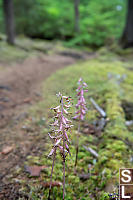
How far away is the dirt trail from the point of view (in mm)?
2520

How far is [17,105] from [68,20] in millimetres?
18383

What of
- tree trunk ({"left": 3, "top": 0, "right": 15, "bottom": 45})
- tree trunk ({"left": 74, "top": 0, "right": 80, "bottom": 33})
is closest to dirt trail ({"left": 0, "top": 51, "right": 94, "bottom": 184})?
tree trunk ({"left": 3, "top": 0, "right": 15, "bottom": 45})

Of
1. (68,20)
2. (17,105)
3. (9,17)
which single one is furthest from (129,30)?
(68,20)

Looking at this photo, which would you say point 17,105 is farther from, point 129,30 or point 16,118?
point 129,30

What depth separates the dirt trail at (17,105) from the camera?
99.2 inches

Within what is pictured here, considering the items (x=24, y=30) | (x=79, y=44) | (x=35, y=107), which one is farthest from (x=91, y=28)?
(x=35, y=107)

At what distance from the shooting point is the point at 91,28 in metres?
A: 18.6

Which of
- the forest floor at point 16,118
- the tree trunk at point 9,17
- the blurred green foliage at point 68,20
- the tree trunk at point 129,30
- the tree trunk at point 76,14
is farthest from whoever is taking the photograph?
the blurred green foliage at point 68,20

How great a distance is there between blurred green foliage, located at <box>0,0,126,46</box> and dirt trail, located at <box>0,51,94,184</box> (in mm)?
10923

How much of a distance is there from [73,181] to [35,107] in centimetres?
234

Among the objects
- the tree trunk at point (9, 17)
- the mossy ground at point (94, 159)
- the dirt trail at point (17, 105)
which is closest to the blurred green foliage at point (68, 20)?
the tree trunk at point (9, 17)

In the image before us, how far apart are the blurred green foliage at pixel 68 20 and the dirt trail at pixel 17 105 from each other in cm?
1092

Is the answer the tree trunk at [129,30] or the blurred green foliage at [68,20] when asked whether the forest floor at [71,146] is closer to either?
the tree trunk at [129,30]

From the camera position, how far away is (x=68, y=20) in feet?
65.7
